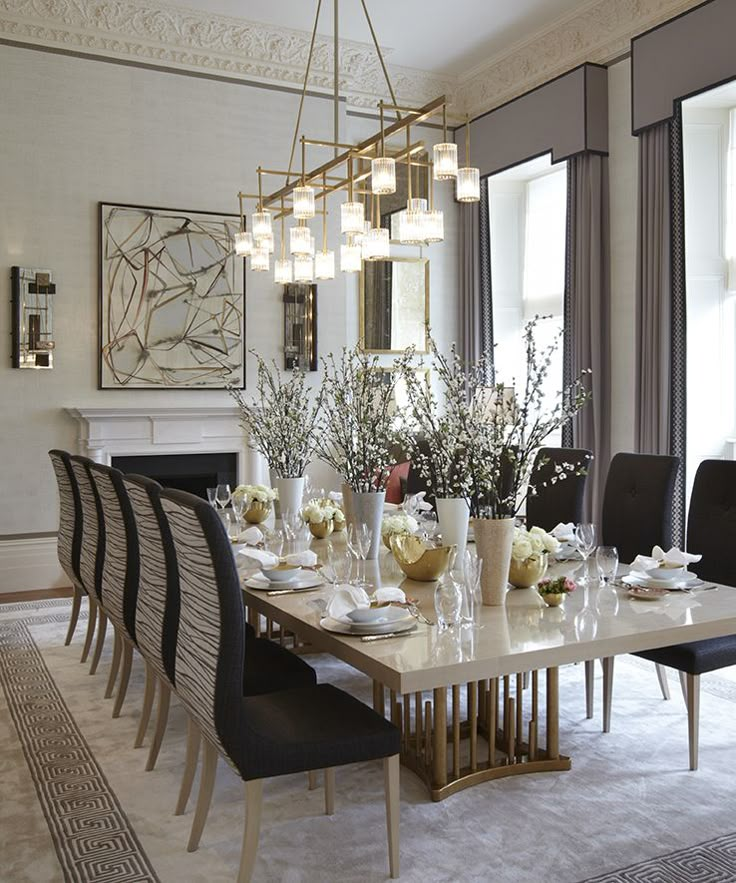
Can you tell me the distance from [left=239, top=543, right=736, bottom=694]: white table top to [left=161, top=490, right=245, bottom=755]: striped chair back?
294 millimetres

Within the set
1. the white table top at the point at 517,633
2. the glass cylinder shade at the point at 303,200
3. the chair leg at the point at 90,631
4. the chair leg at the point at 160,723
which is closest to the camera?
the white table top at the point at 517,633

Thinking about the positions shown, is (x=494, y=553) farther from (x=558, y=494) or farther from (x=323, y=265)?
(x=323, y=265)

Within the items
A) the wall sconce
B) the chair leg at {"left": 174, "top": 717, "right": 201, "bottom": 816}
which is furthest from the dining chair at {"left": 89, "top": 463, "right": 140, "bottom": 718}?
the wall sconce

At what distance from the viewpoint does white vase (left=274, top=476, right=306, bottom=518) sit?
4.25m

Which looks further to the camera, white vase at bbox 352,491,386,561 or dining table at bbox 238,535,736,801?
white vase at bbox 352,491,386,561

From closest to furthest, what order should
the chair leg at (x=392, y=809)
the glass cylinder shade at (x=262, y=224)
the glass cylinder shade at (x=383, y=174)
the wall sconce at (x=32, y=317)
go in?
the chair leg at (x=392, y=809) → the glass cylinder shade at (x=383, y=174) → the glass cylinder shade at (x=262, y=224) → the wall sconce at (x=32, y=317)

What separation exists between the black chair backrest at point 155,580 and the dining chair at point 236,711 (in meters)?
0.17

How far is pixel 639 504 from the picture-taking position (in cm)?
383

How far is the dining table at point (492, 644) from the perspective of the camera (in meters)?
2.17

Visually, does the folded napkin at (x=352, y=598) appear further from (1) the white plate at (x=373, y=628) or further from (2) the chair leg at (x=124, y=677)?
(2) the chair leg at (x=124, y=677)

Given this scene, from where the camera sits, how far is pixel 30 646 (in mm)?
4699

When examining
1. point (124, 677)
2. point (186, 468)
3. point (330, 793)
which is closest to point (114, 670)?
point (124, 677)

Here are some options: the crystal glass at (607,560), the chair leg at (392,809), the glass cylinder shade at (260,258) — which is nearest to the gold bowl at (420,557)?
the crystal glass at (607,560)

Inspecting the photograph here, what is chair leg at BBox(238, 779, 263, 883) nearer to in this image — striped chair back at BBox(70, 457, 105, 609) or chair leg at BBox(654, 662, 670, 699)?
striped chair back at BBox(70, 457, 105, 609)
